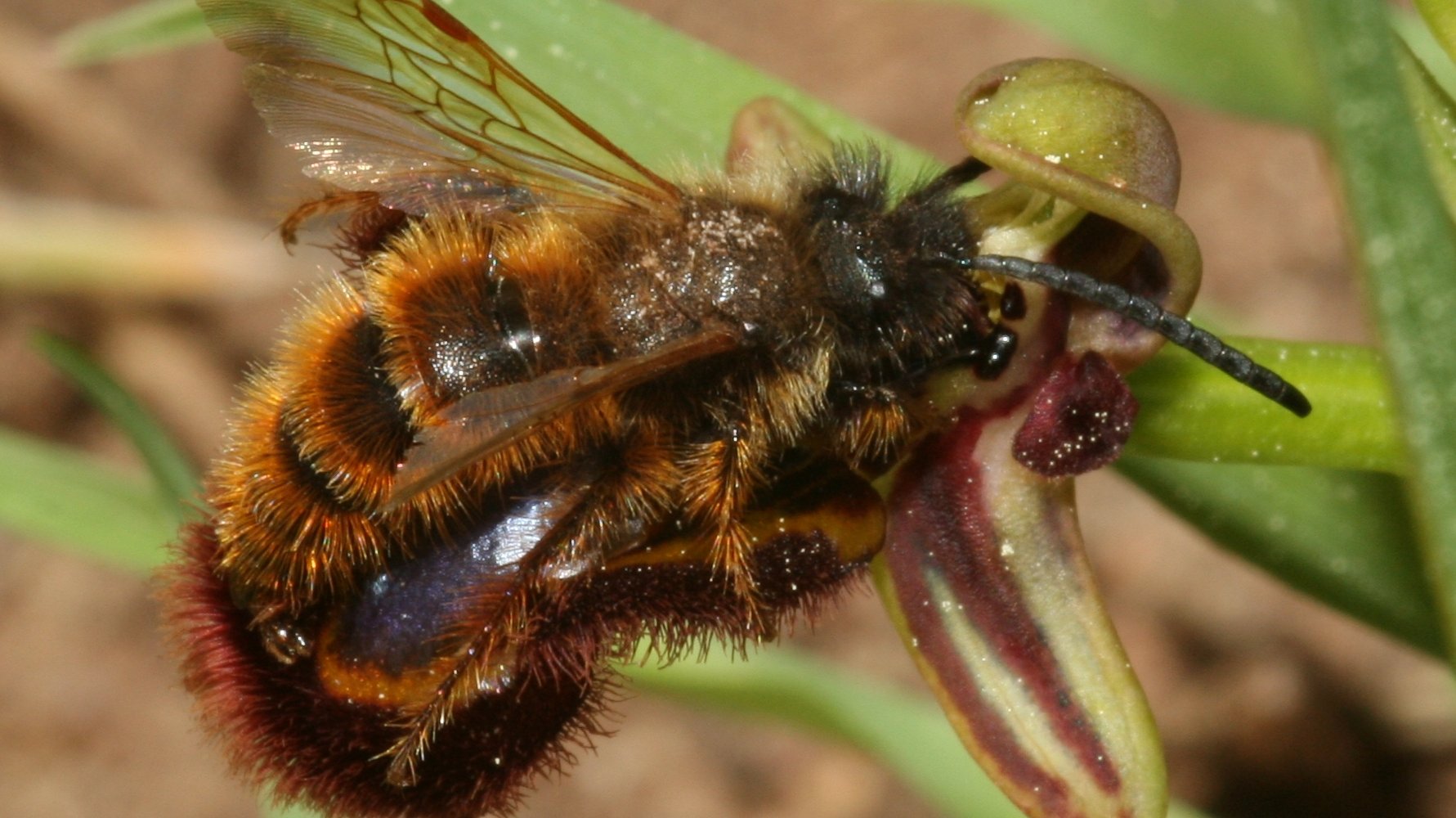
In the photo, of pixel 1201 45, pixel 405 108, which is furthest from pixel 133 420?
pixel 1201 45

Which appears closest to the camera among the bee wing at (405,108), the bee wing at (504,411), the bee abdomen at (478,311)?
the bee wing at (504,411)

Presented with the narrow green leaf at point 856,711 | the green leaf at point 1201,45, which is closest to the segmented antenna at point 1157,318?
the green leaf at point 1201,45

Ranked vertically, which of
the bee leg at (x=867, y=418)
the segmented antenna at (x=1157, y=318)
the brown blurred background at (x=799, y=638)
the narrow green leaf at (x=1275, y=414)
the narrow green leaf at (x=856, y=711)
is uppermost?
the segmented antenna at (x=1157, y=318)

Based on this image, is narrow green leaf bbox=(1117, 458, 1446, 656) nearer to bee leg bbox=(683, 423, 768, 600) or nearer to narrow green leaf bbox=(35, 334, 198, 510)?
bee leg bbox=(683, 423, 768, 600)

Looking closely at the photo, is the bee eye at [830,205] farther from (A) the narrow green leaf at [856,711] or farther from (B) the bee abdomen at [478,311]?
(A) the narrow green leaf at [856,711]

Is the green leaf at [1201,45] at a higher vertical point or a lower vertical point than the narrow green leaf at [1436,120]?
lower

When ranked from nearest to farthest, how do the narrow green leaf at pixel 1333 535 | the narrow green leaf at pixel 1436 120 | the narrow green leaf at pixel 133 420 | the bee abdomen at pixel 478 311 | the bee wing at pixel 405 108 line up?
the bee abdomen at pixel 478 311 < the narrow green leaf at pixel 1436 120 < the bee wing at pixel 405 108 < the narrow green leaf at pixel 1333 535 < the narrow green leaf at pixel 133 420

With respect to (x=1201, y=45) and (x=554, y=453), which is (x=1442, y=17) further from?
(x=554, y=453)

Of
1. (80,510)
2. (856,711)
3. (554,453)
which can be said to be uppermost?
(554,453)
